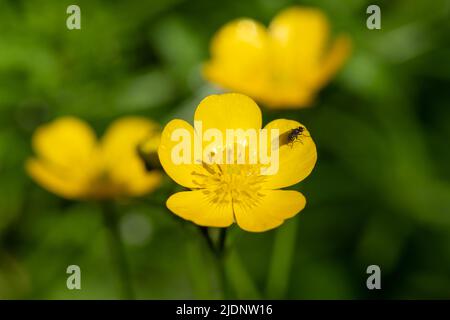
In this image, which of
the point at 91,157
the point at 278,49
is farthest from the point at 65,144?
the point at 278,49

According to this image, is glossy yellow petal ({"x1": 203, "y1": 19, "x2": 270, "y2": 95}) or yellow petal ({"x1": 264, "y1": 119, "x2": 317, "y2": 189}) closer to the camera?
yellow petal ({"x1": 264, "y1": 119, "x2": 317, "y2": 189})

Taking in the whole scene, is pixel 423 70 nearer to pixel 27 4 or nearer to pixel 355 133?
pixel 355 133

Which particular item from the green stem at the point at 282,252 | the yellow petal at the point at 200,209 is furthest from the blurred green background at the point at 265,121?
the yellow petal at the point at 200,209

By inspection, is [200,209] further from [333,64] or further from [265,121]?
[265,121]

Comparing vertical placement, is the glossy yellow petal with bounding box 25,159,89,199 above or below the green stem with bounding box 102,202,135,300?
above

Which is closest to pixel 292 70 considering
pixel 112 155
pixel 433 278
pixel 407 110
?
pixel 407 110

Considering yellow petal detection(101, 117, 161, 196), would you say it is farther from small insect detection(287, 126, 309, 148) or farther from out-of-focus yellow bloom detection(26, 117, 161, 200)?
small insect detection(287, 126, 309, 148)

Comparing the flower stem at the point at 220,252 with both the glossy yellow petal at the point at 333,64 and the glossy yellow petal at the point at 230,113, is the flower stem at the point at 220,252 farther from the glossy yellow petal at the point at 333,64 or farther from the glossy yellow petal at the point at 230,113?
the glossy yellow petal at the point at 333,64

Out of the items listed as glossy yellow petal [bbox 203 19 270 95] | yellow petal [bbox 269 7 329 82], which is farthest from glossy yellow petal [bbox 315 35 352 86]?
yellow petal [bbox 269 7 329 82]
